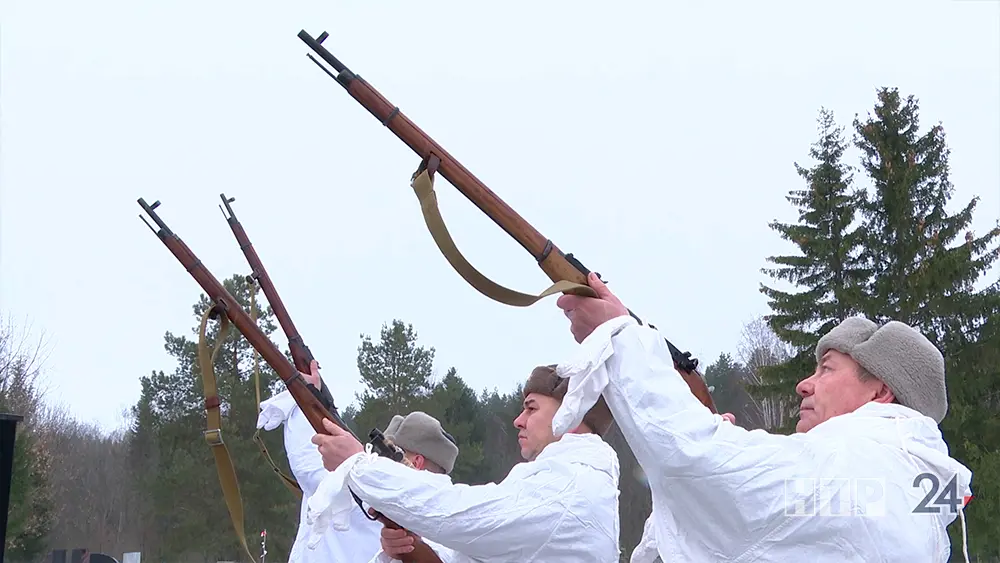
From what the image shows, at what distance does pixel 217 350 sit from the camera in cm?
621

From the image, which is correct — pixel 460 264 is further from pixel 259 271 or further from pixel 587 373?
pixel 259 271

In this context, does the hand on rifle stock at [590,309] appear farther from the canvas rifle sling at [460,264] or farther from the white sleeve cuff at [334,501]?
the white sleeve cuff at [334,501]

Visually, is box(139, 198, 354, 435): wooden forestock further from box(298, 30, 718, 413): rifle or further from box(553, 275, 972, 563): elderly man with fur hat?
box(553, 275, 972, 563): elderly man with fur hat

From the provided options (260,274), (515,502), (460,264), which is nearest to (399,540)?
(515,502)

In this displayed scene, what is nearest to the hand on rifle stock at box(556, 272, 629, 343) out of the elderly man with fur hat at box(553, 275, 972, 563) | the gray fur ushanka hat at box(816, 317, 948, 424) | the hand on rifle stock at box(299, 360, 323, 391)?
the elderly man with fur hat at box(553, 275, 972, 563)

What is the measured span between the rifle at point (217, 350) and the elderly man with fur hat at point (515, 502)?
50.1 inches

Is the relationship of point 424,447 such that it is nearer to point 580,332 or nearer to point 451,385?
point 580,332

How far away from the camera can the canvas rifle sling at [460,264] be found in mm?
2813

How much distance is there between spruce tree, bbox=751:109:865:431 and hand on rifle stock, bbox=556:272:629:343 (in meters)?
25.9

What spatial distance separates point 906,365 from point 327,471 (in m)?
3.74

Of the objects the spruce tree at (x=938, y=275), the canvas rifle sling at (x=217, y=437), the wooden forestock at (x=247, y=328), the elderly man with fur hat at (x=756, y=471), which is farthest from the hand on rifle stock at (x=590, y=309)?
the spruce tree at (x=938, y=275)

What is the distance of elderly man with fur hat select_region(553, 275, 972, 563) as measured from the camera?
226 cm

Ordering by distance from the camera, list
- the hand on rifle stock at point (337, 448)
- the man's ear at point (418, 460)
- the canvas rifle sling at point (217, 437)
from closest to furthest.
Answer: the hand on rifle stock at point (337, 448) < the man's ear at point (418, 460) < the canvas rifle sling at point (217, 437)

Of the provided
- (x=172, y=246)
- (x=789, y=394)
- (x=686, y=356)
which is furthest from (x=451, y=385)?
(x=686, y=356)
